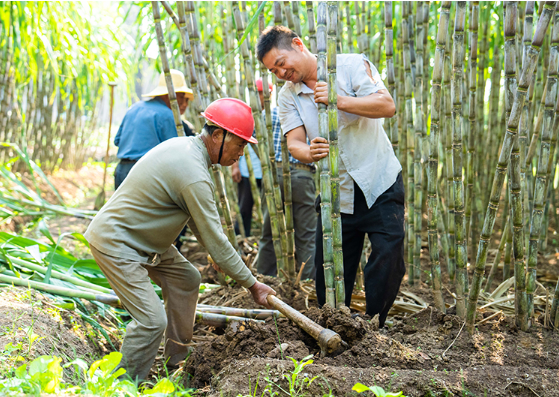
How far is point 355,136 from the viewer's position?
2381 millimetres

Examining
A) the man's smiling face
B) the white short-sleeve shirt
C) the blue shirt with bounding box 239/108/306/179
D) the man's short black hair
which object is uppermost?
the man's short black hair

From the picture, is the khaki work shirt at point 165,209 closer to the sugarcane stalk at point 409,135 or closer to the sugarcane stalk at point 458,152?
the sugarcane stalk at point 458,152

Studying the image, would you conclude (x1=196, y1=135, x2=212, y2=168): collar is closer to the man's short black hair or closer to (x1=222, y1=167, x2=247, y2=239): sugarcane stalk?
the man's short black hair

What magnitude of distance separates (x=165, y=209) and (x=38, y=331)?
0.84m

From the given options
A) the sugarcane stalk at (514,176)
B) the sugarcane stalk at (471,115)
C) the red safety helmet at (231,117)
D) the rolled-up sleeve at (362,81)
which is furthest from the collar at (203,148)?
the sugarcane stalk at (471,115)

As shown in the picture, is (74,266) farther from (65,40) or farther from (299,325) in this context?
(65,40)

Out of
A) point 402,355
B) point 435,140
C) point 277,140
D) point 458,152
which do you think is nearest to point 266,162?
point 277,140

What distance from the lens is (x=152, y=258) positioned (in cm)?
232

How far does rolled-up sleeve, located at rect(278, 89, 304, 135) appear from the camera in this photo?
2.46 metres

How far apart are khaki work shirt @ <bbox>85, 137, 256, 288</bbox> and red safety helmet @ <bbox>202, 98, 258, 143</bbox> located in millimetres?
156

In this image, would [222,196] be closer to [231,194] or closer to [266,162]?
[266,162]

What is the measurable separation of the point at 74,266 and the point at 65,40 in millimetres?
2947

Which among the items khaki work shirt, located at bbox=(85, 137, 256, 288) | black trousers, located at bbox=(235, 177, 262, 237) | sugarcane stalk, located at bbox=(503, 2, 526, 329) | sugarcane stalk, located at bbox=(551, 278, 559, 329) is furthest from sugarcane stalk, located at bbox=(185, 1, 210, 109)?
sugarcane stalk, located at bbox=(551, 278, 559, 329)

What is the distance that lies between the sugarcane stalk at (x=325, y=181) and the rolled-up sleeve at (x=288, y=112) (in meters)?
0.25
